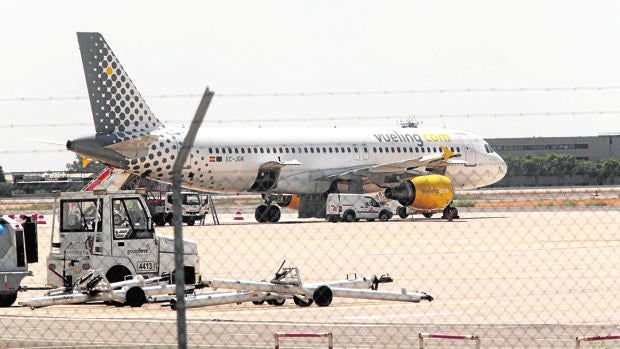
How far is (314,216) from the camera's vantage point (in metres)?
52.7

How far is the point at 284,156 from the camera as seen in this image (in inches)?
2013

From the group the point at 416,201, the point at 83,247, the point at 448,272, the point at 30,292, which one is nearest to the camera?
the point at 83,247

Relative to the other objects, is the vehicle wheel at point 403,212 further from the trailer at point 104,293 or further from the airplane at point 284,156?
the trailer at point 104,293

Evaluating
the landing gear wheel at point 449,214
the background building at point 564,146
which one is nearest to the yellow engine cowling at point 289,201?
the landing gear wheel at point 449,214

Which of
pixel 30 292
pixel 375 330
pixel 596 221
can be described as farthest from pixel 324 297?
pixel 596 221

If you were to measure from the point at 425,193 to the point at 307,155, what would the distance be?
6375 millimetres

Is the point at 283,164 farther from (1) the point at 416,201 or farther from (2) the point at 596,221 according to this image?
(2) the point at 596,221

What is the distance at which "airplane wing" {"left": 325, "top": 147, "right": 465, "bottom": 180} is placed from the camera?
51938 mm

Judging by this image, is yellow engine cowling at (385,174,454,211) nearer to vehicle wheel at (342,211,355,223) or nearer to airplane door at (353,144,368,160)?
vehicle wheel at (342,211,355,223)

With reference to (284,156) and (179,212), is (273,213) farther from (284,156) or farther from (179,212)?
(179,212)

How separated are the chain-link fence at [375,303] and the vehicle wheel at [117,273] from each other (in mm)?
495

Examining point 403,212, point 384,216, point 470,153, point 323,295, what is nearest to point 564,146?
point 470,153

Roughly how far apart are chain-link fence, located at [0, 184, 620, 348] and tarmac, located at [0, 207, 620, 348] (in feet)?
0.08

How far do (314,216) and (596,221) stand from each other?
13030 mm
